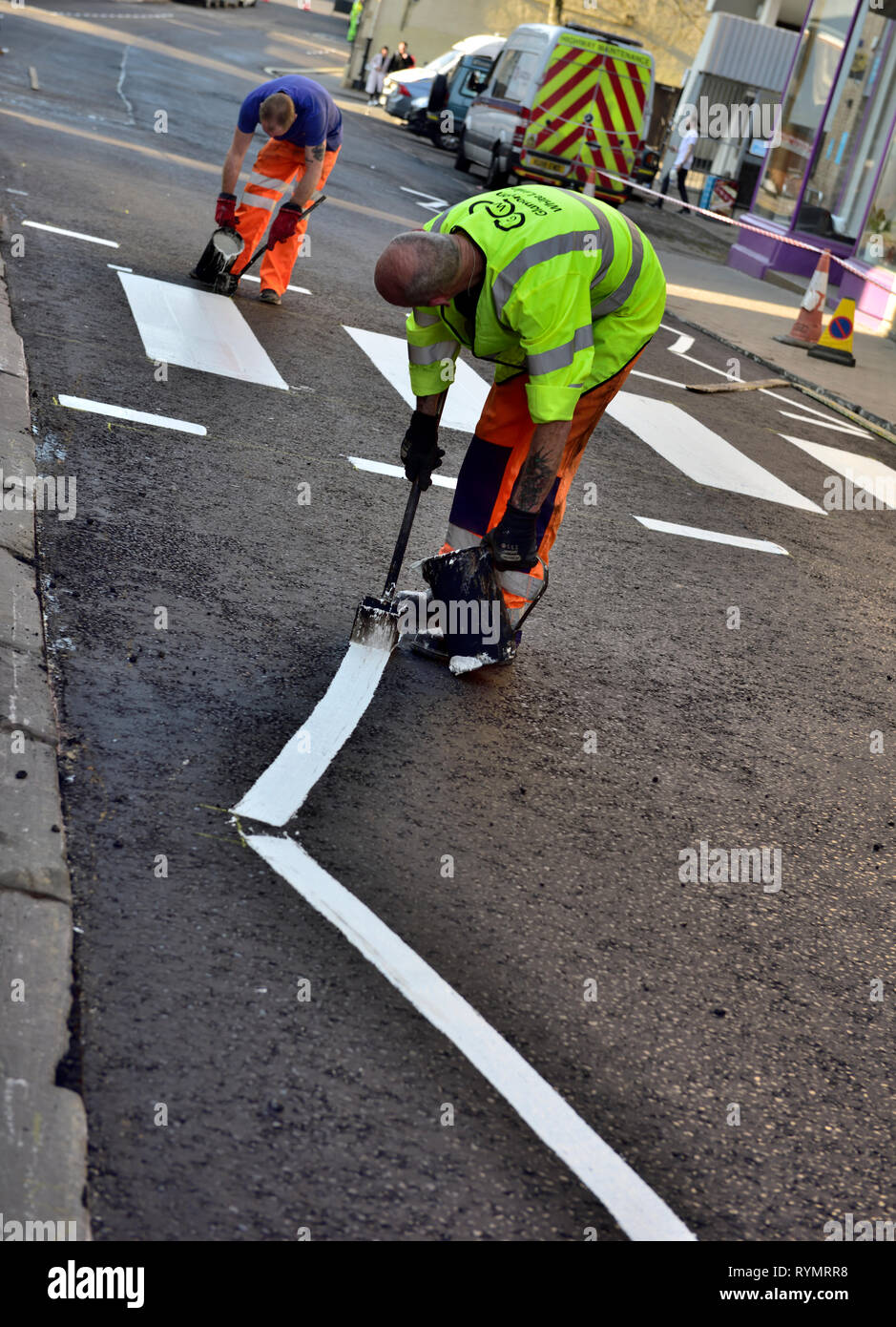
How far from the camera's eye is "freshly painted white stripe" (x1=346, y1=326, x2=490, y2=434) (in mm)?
7762

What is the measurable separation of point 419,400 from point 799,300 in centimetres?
1469

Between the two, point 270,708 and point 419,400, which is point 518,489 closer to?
point 419,400

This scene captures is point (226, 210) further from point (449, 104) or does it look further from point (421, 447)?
point (449, 104)

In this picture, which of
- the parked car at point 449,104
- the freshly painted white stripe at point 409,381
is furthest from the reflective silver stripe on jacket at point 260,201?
the parked car at point 449,104

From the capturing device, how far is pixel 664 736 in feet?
15.6

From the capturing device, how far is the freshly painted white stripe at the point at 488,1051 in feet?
8.76

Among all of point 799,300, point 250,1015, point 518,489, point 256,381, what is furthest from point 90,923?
point 799,300

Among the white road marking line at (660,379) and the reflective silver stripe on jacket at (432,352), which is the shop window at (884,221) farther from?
the reflective silver stripe on jacket at (432,352)

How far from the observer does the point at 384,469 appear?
671cm

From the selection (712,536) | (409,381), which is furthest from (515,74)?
(712,536)

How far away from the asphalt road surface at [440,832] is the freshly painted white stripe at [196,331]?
13 centimetres

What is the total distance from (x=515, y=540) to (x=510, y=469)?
534 mm
